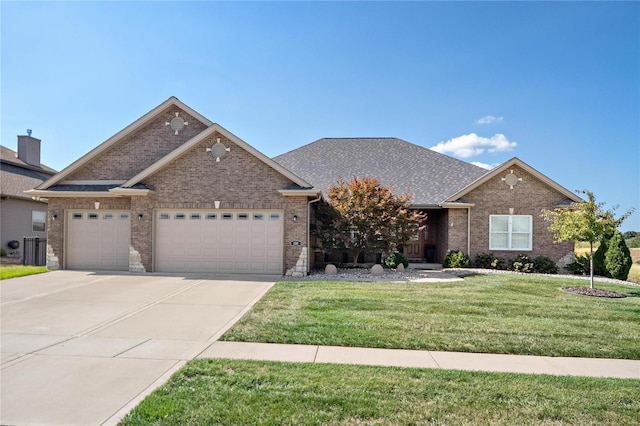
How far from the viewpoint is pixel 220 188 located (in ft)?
47.9

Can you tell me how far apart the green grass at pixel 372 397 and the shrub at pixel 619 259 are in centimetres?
1356

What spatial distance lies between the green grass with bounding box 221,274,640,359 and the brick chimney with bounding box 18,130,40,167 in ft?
79.9

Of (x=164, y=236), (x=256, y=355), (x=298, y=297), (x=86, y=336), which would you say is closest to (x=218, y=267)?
(x=164, y=236)

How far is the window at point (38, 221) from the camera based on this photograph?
22.3m

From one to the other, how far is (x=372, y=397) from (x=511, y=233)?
1587cm

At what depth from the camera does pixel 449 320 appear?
26.2 feet

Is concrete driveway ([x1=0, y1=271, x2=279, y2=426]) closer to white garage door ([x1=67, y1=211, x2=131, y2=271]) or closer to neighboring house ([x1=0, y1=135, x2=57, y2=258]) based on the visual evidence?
white garage door ([x1=67, y1=211, x2=131, y2=271])

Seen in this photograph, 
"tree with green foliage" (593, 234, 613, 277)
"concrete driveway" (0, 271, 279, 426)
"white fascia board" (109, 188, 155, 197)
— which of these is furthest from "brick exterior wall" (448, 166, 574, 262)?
"white fascia board" (109, 188, 155, 197)

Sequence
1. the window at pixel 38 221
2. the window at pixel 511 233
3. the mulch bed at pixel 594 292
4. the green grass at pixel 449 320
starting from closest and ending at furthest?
1. the green grass at pixel 449 320
2. the mulch bed at pixel 594 292
3. the window at pixel 511 233
4. the window at pixel 38 221

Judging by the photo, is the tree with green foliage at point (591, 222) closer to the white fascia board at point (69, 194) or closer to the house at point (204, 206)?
the house at point (204, 206)

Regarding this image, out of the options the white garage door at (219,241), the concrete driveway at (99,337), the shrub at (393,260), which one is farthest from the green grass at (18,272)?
the shrub at (393,260)

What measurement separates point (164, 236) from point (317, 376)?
11762 millimetres

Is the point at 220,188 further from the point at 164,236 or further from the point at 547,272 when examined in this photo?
the point at 547,272

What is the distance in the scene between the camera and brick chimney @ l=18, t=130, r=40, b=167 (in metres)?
26.3
